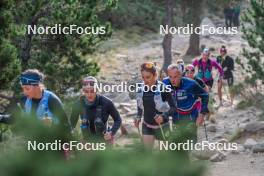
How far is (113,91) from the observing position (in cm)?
1819

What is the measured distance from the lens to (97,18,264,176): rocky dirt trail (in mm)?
9256

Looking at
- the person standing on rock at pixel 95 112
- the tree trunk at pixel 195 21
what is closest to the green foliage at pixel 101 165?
the person standing on rock at pixel 95 112

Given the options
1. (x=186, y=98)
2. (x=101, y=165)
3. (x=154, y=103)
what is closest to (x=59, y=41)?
(x=186, y=98)

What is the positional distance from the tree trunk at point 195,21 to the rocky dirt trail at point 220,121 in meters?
0.76

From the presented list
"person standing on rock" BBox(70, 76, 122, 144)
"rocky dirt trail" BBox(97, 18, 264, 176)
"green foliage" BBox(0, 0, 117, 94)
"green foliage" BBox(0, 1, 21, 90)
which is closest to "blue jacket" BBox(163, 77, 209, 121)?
"rocky dirt trail" BBox(97, 18, 264, 176)

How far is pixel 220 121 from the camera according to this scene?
13742 mm

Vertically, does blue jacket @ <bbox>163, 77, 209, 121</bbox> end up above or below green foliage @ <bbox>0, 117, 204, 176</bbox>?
above

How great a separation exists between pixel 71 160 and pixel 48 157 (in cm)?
11

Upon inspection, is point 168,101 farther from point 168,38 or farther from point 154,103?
point 168,38

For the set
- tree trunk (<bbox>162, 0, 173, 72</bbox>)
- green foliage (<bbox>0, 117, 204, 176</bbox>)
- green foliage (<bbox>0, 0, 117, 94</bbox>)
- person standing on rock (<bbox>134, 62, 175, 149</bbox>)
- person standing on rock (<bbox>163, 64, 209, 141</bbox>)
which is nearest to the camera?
green foliage (<bbox>0, 117, 204, 176</bbox>)

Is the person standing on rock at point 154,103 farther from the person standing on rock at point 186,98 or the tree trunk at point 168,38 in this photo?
the tree trunk at point 168,38

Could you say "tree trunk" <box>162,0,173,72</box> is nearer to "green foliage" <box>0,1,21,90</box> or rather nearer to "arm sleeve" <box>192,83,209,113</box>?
"green foliage" <box>0,1,21,90</box>

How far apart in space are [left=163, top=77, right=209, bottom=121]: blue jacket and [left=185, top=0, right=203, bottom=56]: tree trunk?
52.9 ft

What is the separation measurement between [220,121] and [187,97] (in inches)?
257
